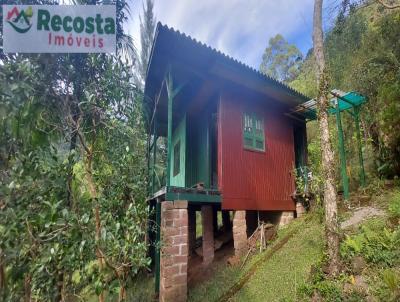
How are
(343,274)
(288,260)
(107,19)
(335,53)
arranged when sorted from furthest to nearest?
(335,53) < (288,260) < (343,274) < (107,19)

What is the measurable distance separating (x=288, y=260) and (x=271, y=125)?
460 centimetres

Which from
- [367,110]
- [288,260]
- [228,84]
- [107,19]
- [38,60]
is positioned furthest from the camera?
[367,110]

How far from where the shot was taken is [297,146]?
453 inches

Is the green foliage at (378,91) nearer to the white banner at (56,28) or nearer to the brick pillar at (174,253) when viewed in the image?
the brick pillar at (174,253)

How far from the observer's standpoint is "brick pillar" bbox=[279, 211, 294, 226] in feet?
30.9

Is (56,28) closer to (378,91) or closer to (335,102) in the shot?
(335,102)

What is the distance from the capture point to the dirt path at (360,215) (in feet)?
22.7

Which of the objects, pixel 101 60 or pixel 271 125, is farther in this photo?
pixel 271 125

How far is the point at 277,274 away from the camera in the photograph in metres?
6.20

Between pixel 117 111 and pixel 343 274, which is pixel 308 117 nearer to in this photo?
pixel 343 274

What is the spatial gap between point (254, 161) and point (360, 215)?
3.10m

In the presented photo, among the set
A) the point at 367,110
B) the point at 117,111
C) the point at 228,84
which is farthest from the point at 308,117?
Answer: the point at 117,111

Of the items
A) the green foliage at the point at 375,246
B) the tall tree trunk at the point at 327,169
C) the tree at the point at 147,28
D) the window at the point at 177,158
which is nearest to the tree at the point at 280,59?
→ the tree at the point at 147,28

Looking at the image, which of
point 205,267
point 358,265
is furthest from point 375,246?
point 205,267
